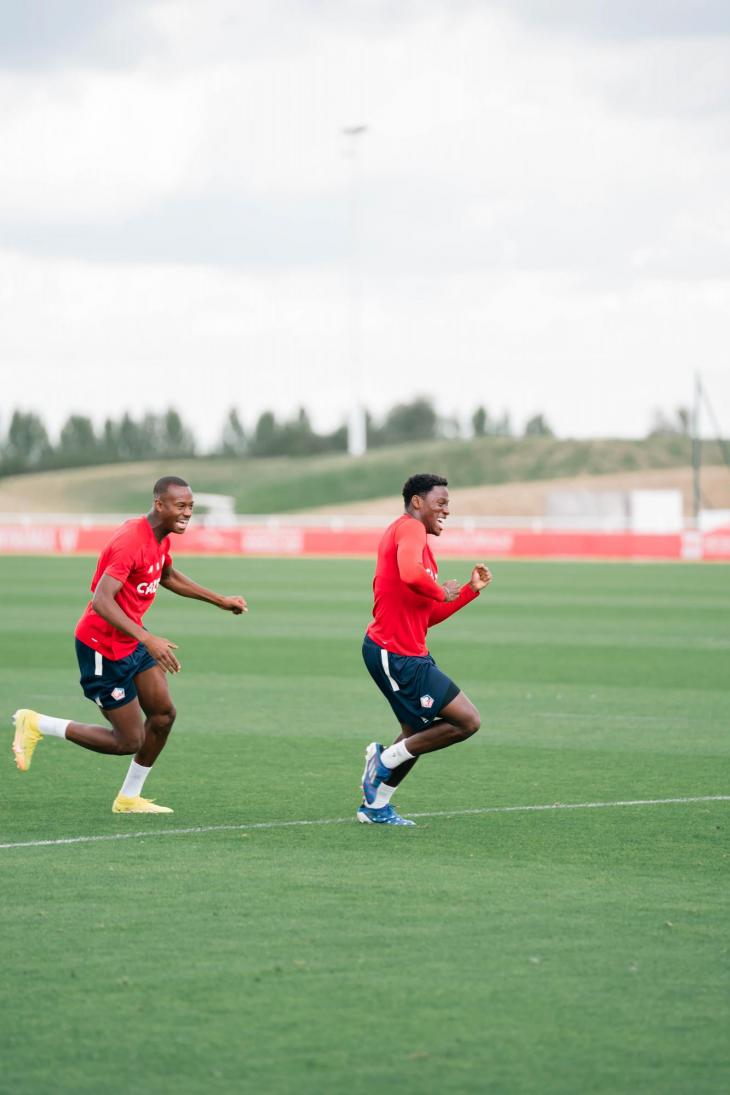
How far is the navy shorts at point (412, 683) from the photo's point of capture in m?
9.07

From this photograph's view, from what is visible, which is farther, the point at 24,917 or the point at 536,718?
the point at 536,718

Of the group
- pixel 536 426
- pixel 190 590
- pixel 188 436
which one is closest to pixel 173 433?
pixel 188 436

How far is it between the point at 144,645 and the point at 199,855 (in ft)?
4.45

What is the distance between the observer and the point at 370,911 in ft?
23.2

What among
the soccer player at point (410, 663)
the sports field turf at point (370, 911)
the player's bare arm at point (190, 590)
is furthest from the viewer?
the player's bare arm at point (190, 590)

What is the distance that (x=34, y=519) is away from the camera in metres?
80.8

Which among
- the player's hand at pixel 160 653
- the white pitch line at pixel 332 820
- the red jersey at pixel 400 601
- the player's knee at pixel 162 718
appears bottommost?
the white pitch line at pixel 332 820

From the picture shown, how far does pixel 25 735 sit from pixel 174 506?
190cm

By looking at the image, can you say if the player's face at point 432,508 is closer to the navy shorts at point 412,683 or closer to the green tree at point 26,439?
the navy shorts at point 412,683

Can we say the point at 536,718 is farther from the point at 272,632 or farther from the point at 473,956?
the point at 272,632

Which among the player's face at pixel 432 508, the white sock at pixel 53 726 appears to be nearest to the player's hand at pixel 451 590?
the player's face at pixel 432 508

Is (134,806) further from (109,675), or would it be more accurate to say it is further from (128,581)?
(128,581)

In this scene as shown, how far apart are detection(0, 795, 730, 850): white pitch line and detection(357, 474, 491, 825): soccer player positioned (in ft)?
1.34

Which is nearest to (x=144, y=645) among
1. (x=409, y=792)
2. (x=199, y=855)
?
(x=199, y=855)
